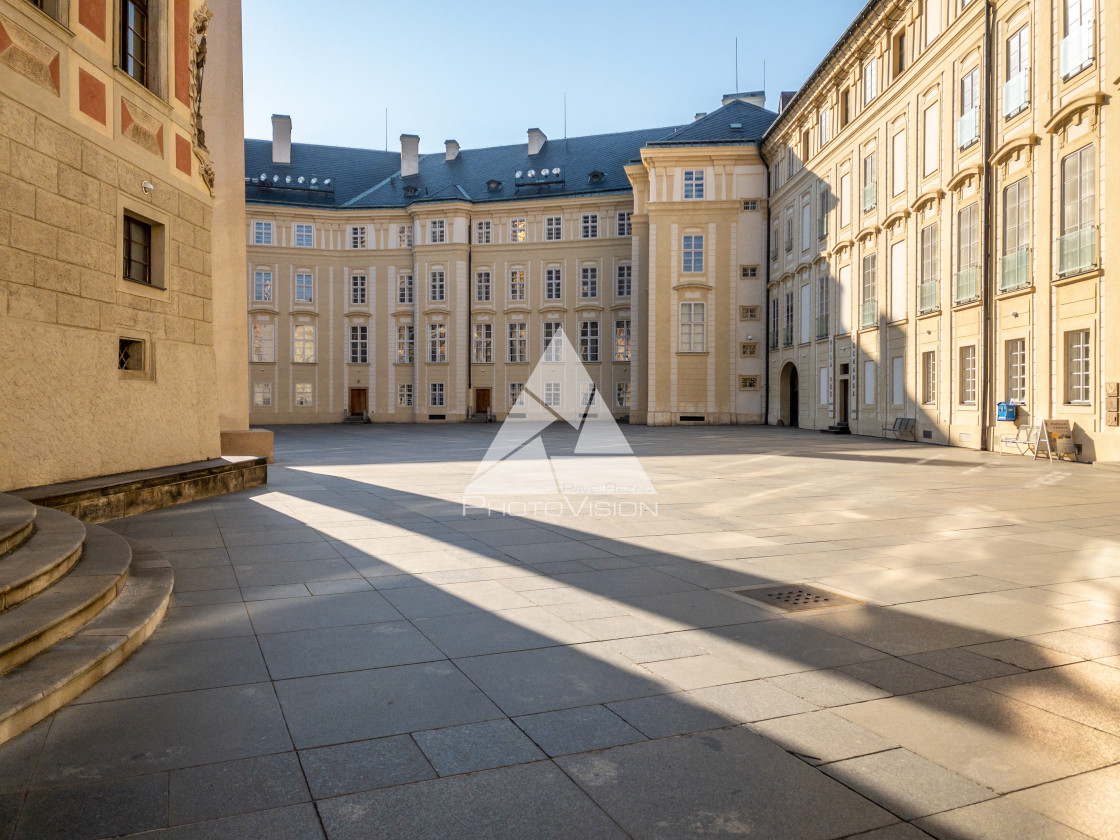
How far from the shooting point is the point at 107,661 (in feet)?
14.2

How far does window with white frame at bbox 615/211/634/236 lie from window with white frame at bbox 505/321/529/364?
8660mm

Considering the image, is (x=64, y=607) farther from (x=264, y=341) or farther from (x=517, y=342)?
(x=264, y=341)

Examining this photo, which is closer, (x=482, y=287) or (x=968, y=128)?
(x=968, y=128)

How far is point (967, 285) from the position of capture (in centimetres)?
2433

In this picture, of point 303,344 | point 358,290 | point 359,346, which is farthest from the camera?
point 359,346

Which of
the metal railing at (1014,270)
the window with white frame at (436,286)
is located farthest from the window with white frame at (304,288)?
the metal railing at (1014,270)

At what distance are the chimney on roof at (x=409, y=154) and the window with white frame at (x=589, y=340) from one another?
57.3ft

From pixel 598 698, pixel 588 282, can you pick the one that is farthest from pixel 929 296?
pixel 588 282

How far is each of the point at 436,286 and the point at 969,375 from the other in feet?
121

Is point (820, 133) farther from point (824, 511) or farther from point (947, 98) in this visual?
point (824, 511)

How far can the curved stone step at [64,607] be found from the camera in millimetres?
4160

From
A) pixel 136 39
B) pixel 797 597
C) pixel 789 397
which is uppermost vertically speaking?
pixel 136 39

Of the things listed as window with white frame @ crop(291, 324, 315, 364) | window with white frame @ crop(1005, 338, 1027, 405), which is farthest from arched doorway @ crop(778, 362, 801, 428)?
window with white frame @ crop(291, 324, 315, 364)

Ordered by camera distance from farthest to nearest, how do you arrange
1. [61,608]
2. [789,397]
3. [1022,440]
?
1. [789,397]
2. [1022,440]
3. [61,608]
